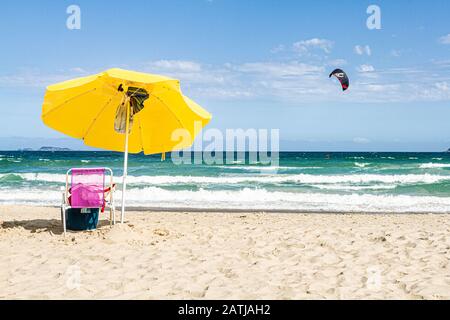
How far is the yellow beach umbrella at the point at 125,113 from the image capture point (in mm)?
6758

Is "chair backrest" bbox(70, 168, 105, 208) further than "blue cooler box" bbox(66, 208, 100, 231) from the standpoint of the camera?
No

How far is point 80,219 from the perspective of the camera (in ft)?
23.5

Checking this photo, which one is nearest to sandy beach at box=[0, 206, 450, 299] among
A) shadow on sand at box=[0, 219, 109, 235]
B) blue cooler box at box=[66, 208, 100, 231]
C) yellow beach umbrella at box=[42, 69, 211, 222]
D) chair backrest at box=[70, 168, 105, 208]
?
shadow on sand at box=[0, 219, 109, 235]

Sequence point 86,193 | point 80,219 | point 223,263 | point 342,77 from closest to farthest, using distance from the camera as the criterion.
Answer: point 223,263, point 86,193, point 80,219, point 342,77

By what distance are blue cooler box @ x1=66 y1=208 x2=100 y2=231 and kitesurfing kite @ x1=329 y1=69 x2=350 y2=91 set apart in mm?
5829

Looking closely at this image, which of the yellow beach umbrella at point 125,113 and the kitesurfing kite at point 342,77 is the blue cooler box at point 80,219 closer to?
the yellow beach umbrella at point 125,113

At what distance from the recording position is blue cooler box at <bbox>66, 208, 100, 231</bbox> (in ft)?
23.5

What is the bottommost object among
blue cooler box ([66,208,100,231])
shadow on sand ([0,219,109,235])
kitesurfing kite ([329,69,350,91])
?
shadow on sand ([0,219,109,235])

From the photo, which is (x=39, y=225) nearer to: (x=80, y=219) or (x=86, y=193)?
(x=80, y=219)

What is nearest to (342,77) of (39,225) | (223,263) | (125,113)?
(125,113)

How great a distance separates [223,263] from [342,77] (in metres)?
6.34

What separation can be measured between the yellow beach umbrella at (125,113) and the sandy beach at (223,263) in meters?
1.20

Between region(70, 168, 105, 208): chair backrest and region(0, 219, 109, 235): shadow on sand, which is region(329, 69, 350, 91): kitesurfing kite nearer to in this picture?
region(0, 219, 109, 235): shadow on sand

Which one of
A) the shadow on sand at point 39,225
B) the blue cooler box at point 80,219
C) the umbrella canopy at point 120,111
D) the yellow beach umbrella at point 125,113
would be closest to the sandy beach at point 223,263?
the shadow on sand at point 39,225
